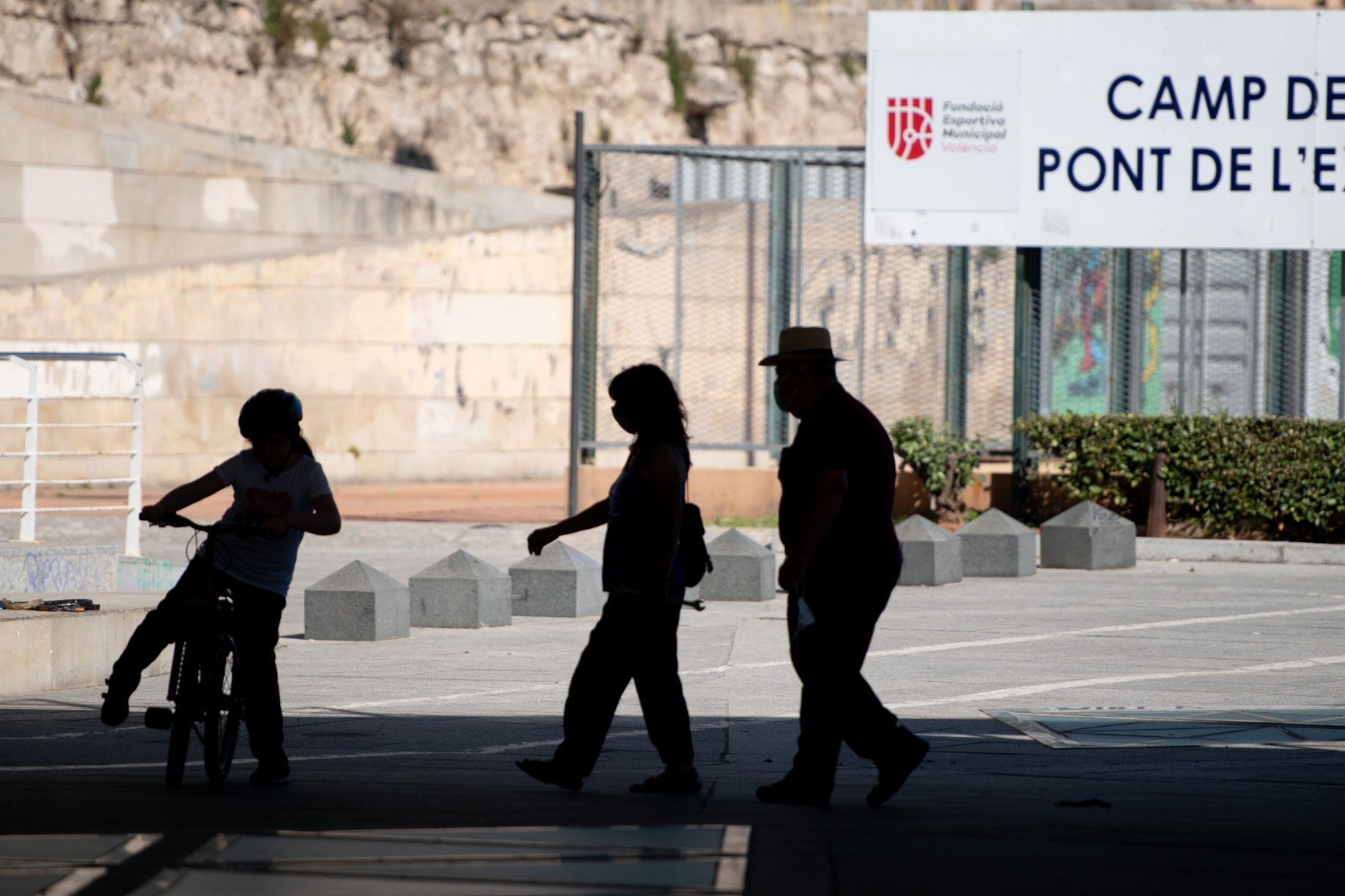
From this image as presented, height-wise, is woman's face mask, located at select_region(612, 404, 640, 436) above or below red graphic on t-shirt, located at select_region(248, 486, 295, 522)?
above

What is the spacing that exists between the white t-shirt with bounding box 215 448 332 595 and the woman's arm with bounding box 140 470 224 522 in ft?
0.18

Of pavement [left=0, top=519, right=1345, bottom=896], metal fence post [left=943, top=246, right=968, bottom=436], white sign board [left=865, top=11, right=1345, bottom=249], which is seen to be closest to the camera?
pavement [left=0, top=519, right=1345, bottom=896]

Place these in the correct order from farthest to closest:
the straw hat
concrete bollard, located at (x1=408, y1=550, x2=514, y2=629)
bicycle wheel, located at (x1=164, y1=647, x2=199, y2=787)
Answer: concrete bollard, located at (x1=408, y1=550, x2=514, y2=629) → bicycle wheel, located at (x1=164, y1=647, x2=199, y2=787) → the straw hat

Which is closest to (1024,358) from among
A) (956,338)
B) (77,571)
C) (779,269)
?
(956,338)

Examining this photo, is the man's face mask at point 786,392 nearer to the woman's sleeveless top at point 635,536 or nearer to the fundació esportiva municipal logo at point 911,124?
the woman's sleeveless top at point 635,536

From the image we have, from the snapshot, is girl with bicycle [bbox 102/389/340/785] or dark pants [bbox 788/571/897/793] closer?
dark pants [bbox 788/571/897/793]

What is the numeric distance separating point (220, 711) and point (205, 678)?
0.13m

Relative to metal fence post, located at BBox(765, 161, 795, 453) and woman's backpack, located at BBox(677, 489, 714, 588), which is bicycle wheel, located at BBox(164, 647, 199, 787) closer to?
woman's backpack, located at BBox(677, 489, 714, 588)

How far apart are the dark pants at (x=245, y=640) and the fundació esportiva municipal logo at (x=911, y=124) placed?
13.6m

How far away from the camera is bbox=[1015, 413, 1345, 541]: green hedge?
16.2 m

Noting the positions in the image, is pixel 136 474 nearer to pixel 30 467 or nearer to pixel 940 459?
pixel 30 467

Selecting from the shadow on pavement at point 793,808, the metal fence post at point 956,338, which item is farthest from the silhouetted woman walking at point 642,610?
the metal fence post at point 956,338

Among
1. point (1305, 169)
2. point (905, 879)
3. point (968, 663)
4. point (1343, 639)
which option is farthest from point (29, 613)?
point (1305, 169)

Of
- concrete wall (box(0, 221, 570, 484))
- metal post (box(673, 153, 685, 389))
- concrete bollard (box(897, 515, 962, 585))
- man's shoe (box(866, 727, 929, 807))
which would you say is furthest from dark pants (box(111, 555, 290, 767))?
concrete wall (box(0, 221, 570, 484))
